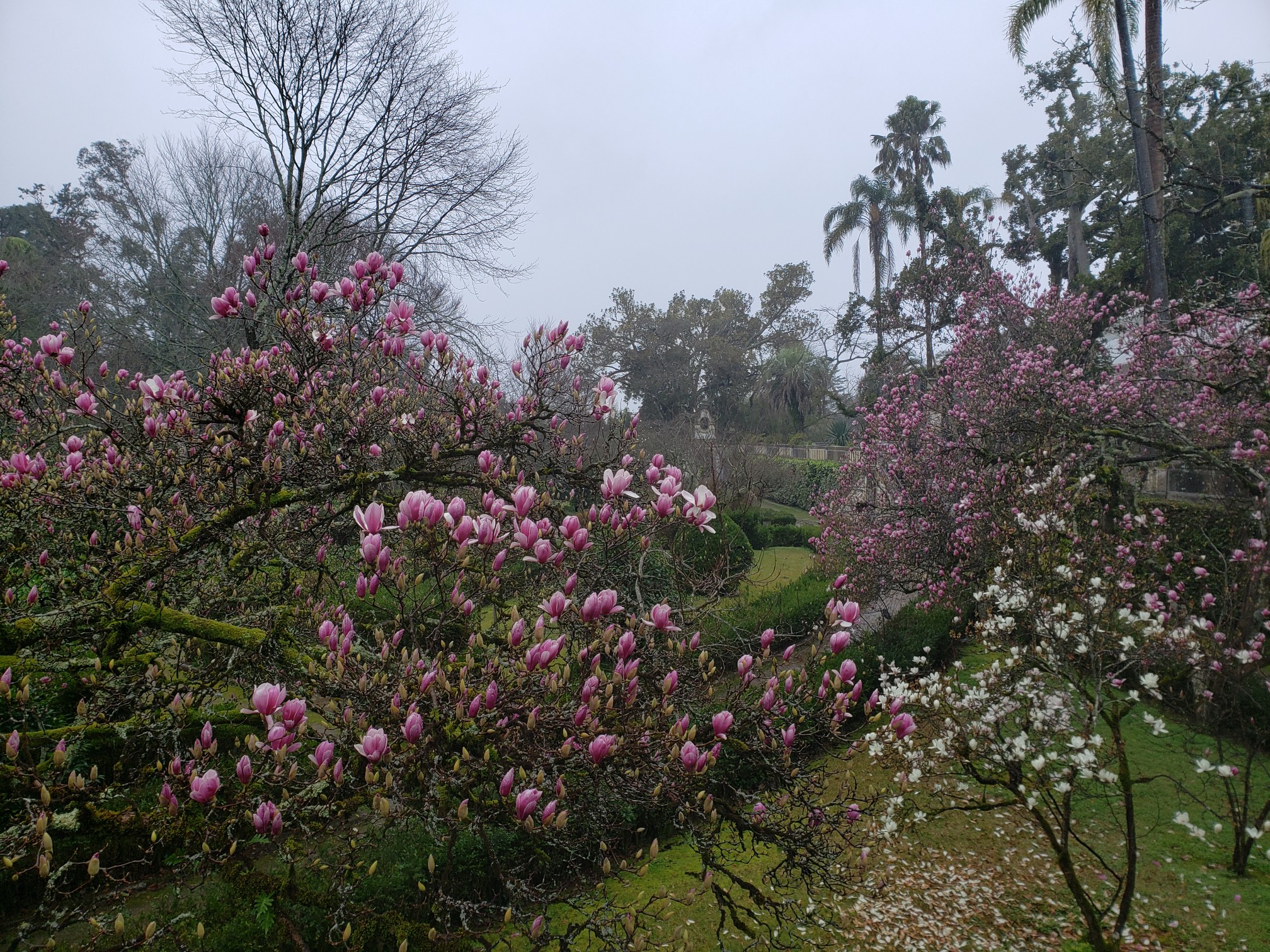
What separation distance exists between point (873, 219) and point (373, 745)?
26.5 metres

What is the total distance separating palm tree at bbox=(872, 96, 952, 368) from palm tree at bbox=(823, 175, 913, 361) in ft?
1.59

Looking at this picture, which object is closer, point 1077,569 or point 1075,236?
point 1077,569

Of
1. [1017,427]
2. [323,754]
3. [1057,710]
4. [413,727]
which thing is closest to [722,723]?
[413,727]

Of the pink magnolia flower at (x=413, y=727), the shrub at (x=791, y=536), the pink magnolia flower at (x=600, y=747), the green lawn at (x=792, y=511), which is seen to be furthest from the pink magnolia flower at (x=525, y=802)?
the green lawn at (x=792, y=511)

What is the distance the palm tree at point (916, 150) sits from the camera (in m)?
22.2

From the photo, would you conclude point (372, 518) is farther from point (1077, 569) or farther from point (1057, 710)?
point (1077, 569)

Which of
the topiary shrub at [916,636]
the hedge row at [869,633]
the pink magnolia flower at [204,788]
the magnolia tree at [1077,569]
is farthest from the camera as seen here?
the topiary shrub at [916,636]

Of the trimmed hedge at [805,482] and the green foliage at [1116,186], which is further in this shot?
the trimmed hedge at [805,482]

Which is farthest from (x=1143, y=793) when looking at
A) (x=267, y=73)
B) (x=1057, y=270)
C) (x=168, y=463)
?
(x=1057, y=270)

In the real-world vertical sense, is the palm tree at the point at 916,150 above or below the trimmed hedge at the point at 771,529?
above

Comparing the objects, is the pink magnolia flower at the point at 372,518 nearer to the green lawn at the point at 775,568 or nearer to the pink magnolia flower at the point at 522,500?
the pink magnolia flower at the point at 522,500

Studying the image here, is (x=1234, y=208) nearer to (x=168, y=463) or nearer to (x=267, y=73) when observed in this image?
(x=267, y=73)

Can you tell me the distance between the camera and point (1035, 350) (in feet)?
32.9

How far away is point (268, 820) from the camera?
1.59 metres
